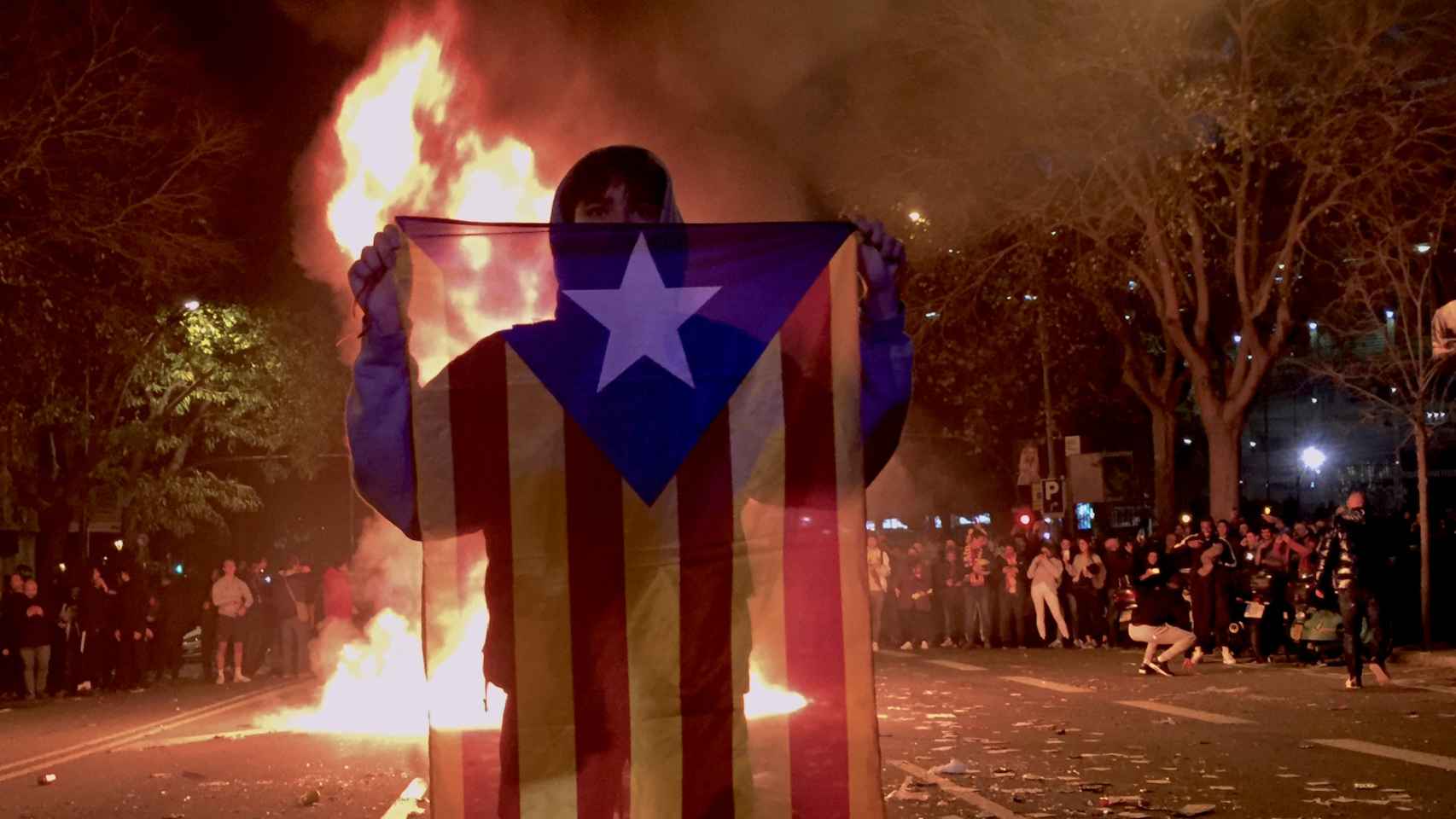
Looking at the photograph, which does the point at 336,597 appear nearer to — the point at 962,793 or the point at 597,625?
the point at 962,793

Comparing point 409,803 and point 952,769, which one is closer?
point 409,803

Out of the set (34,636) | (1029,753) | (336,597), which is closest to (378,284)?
(1029,753)

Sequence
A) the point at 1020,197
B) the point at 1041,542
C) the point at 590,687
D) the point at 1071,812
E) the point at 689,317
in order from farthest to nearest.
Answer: the point at 1041,542 → the point at 1020,197 → the point at 1071,812 → the point at 689,317 → the point at 590,687

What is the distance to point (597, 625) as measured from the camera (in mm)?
3371

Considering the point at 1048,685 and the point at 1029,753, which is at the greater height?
the point at 1029,753

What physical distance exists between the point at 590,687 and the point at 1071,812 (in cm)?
612

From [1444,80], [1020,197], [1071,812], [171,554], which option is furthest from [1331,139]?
[171,554]

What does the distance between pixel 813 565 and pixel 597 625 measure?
0.49 metres

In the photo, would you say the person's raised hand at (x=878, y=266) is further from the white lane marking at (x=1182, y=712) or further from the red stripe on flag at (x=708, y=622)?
the white lane marking at (x=1182, y=712)

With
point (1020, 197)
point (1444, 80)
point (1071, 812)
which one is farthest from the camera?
point (1020, 197)

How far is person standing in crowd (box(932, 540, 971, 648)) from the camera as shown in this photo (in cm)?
2702

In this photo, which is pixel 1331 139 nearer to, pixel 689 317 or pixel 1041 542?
pixel 1041 542

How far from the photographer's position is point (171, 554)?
5531 centimetres

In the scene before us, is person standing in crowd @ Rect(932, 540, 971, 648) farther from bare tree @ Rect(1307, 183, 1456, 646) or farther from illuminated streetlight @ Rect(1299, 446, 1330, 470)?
illuminated streetlight @ Rect(1299, 446, 1330, 470)
